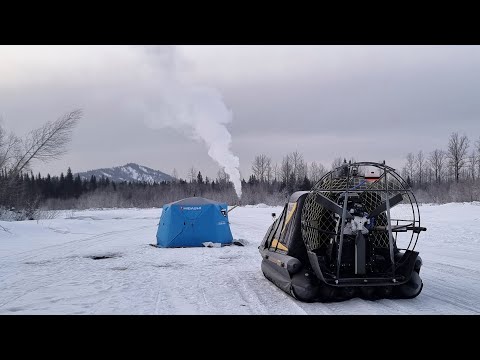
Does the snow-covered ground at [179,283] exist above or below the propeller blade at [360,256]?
below

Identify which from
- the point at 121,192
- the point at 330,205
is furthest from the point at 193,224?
the point at 121,192

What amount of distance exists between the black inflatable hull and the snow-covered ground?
0.13 m

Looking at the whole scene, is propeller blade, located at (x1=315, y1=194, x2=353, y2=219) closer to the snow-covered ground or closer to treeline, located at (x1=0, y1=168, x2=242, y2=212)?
the snow-covered ground

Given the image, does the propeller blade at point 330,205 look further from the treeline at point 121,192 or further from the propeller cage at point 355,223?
the treeline at point 121,192

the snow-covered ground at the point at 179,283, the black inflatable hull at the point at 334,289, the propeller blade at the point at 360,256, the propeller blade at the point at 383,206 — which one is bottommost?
the snow-covered ground at the point at 179,283

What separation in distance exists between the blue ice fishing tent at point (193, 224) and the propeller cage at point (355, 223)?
31.6 ft

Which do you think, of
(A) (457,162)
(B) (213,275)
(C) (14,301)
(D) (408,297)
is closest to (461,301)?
(D) (408,297)

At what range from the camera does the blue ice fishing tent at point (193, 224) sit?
1795cm

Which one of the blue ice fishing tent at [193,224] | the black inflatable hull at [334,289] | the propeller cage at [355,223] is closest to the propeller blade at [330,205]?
the propeller cage at [355,223]

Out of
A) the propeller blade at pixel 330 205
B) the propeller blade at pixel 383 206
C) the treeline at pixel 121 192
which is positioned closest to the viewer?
the propeller blade at pixel 330 205

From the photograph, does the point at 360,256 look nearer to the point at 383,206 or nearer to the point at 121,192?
the point at 383,206

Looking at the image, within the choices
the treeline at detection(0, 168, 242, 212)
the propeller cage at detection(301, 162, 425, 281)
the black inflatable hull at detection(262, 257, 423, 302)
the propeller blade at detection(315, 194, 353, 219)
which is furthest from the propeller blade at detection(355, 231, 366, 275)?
the treeline at detection(0, 168, 242, 212)

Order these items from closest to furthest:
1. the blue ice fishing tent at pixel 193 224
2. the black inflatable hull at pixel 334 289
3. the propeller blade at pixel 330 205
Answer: the black inflatable hull at pixel 334 289
the propeller blade at pixel 330 205
the blue ice fishing tent at pixel 193 224

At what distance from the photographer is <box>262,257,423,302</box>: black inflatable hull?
766 centimetres
